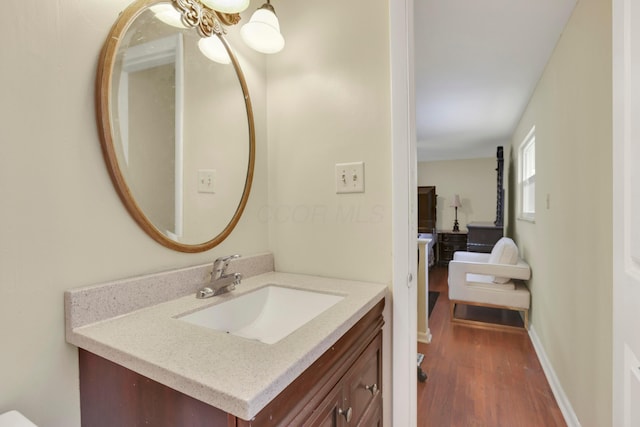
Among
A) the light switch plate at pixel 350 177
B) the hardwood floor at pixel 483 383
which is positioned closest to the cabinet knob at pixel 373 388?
the light switch plate at pixel 350 177

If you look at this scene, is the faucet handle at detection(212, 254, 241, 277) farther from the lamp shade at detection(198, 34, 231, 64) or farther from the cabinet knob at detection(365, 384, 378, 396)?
the lamp shade at detection(198, 34, 231, 64)

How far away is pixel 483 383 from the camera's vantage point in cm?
192

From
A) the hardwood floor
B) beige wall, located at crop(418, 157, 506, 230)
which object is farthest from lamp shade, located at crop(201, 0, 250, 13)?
beige wall, located at crop(418, 157, 506, 230)

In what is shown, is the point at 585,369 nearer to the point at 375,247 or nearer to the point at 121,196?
the point at 375,247

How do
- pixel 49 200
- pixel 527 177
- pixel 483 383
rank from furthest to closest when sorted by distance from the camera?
pixel 527 177 → pixel 483 383 → pixel 49 200

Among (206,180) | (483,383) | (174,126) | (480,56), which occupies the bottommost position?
(483,383)

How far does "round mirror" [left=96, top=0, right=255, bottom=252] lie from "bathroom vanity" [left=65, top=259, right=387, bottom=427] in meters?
0.23

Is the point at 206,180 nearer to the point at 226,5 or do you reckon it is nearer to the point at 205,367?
the point at 226,5

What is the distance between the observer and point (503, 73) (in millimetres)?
2410

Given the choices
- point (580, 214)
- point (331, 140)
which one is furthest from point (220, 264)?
point (580, 214)

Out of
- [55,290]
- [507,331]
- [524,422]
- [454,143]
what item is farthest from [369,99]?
[454,143]

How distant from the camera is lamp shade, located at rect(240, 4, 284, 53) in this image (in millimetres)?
1086

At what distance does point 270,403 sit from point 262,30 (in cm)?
119

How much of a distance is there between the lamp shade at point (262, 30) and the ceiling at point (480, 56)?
0.98 m
